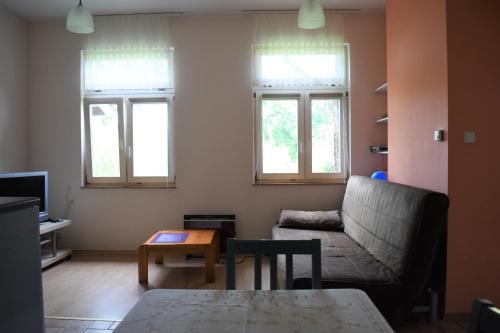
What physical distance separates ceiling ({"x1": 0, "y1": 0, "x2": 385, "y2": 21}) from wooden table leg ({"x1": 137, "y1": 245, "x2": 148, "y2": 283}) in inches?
102

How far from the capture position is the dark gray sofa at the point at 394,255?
177cm

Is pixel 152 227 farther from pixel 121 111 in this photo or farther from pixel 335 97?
pixel 335 97

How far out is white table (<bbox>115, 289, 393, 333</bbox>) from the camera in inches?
33.3

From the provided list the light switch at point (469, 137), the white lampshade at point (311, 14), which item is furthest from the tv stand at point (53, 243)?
the light switch at point (469, 137)

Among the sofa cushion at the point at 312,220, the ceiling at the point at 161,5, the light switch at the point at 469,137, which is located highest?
the ceiling at the point at 161,5

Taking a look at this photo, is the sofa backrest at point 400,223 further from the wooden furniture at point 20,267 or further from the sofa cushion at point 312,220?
the wooden furniture at point 20,267

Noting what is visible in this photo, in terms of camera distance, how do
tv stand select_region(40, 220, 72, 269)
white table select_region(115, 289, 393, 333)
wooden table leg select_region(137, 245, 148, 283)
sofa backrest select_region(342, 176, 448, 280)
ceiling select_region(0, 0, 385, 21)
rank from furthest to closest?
ceiling select_region(0, 0, 385, 21) → tv stand select_region(40, 220, 72, 269) → wooden table leg select_region(137, 245, 148, 283) → sofa backrest select_region(342, 176, 448, 280) → white table select_region(115, 289, 393, 333)

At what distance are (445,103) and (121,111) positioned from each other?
3.29m

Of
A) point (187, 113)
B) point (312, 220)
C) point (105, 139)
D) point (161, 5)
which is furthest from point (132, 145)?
point (312, 220)

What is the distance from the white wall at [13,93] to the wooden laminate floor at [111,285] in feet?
4.57

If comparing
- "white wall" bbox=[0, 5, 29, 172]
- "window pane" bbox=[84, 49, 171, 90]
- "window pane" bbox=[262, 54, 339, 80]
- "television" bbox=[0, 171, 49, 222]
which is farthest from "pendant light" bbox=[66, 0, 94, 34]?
"window pane" bbox=[262, 54, 339, 80]

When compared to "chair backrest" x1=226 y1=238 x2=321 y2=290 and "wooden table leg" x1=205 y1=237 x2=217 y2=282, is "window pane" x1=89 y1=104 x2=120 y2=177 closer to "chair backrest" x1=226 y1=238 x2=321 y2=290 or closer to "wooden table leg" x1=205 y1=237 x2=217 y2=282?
"wooden table leg" x1=205 y1=237 x2=217 y2=282

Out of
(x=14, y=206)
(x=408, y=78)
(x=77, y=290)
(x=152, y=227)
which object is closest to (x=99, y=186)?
A: (x=152, y=227)

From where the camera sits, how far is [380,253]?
2.11m
